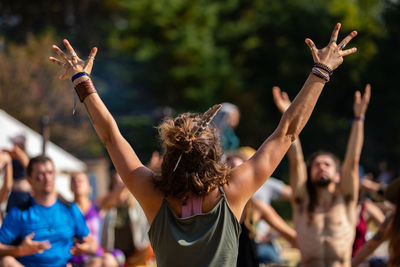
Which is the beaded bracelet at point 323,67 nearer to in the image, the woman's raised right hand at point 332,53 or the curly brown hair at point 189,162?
the woman's raised right hand at point 332,53

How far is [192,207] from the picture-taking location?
301 centimetres

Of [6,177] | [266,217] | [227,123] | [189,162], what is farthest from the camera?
[227,123]

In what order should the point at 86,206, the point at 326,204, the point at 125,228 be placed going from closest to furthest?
the point at 326,204, the point at 86,206, the point at 125,228

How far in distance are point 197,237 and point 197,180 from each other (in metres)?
0.27

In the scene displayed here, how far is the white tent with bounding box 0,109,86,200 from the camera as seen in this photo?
1501cm

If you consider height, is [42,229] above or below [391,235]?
above

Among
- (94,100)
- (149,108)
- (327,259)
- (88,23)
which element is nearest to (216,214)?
(94,100)

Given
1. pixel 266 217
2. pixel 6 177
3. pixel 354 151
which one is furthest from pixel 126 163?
pixel 6 177

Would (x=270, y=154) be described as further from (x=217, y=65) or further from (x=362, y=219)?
(x=217, y=65)

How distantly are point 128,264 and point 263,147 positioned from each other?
4.93 metres

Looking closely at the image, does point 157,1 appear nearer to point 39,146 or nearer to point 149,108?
point 149,108

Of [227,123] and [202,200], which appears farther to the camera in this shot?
Answer: [227,123]

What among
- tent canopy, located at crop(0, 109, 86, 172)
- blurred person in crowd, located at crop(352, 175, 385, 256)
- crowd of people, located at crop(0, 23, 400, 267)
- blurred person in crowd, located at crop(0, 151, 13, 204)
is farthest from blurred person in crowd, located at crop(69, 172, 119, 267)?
tent canopy, located at crop(0, 109, 86, 172)

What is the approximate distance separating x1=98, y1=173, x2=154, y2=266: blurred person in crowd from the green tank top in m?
4.55
